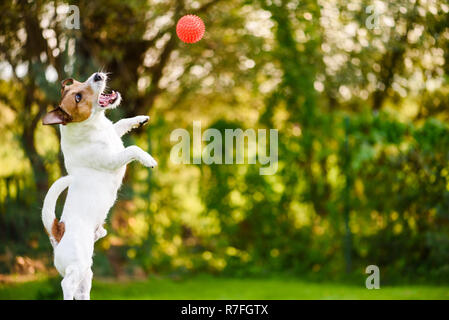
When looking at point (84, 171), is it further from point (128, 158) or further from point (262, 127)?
point (262, 127)

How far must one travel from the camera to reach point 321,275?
220 inches

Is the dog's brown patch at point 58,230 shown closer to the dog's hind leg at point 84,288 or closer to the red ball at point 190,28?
the dog's hind leg at point 84,288

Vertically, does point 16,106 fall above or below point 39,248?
above

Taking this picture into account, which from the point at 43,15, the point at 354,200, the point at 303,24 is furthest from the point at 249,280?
the point at 43,15

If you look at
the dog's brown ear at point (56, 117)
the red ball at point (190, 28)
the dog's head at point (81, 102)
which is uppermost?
the red ball at point (190, 28)

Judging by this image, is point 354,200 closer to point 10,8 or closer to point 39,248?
point 39,248

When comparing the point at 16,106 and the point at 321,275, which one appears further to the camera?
the point at 321,275

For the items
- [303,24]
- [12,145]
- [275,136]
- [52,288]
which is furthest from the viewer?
[275,136]

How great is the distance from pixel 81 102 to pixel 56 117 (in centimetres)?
14

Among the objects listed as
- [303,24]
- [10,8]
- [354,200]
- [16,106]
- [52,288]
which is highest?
[303,24]

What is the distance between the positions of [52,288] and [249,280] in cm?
219

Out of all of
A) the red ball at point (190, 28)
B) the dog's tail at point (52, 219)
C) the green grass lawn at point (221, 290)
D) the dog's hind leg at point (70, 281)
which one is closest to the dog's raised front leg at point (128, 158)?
the dog's tail at point (52, 219)

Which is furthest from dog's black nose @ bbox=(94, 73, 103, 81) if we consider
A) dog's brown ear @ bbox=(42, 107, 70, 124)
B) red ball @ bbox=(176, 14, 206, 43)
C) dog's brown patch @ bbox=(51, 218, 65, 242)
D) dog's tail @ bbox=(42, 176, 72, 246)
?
red ball @ bbox=(176, 14, 206, 43)

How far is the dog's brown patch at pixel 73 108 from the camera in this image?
7.98 feet
